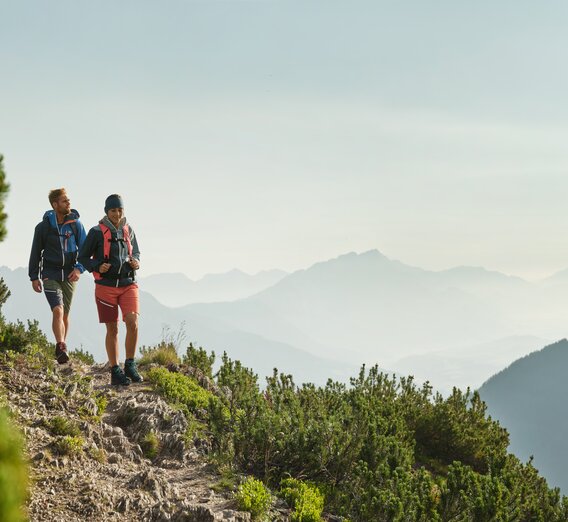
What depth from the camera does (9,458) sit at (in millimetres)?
1438

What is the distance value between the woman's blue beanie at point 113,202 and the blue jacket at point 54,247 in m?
1.28

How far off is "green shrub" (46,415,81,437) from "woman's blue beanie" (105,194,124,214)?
3.06 metres

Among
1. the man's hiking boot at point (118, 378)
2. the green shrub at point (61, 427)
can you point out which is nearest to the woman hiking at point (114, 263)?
the man's hiking boot at point (118, 378)

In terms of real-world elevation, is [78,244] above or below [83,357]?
above

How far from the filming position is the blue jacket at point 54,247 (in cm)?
854

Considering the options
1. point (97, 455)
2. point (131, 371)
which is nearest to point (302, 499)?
point (97, 455)

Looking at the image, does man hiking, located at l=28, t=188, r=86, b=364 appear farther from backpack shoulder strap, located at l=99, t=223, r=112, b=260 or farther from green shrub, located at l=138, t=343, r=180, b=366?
green shrub, located at l=138, t=343, r=180, b=366

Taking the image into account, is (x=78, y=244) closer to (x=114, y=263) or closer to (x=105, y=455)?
(x=114, y=263)

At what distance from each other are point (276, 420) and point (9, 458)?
18.1 ft

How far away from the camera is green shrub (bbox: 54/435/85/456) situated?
18.0 ft

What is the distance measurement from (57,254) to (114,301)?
1440 mm

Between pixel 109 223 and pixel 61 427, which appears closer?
pixel 61 427

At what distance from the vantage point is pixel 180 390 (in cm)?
841

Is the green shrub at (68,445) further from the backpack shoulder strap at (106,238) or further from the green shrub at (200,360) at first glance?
the green shrub at (200,360)
